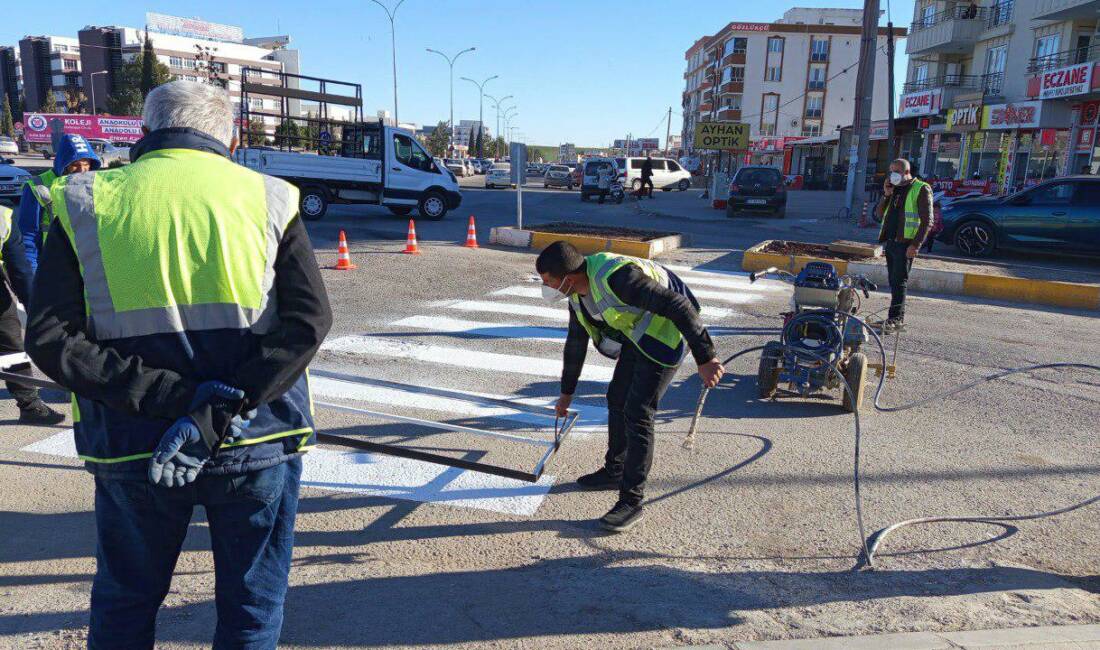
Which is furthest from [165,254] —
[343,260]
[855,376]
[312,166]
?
[312,166]

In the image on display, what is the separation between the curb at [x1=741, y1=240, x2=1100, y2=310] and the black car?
11281 millimetres

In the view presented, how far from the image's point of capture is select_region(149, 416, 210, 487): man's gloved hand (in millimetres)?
1871

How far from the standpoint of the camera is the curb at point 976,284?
34.9 feet

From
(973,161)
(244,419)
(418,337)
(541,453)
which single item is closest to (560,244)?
(541,453)

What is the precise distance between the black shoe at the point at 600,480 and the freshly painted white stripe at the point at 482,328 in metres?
3.58

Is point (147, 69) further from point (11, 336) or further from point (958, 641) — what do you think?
point (958, 641)

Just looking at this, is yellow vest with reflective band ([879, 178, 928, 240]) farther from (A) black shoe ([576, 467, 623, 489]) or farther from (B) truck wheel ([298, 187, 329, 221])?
(B) truck wheel ([298, 187, 329, 221])

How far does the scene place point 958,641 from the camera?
9.65 ft

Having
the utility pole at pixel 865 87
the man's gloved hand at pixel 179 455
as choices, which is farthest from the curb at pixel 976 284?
the man's gloved hand at pixel 179 455

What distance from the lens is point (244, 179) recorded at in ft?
6.42

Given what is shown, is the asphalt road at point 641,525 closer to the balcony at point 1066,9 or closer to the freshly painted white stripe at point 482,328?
the freshly painted white stripe at point 482,328

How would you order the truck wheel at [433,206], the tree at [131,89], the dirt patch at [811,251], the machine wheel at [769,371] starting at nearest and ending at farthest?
the machine wheel at [769,371] → the dirt patch at [811,251] → the truck wheel at [433,206] → the tree at [131,89]

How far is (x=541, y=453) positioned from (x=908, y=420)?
2.96m

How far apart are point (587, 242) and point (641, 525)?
10.8m
